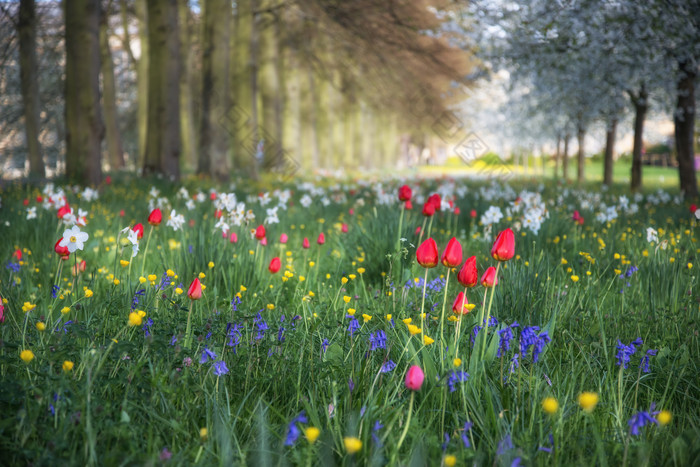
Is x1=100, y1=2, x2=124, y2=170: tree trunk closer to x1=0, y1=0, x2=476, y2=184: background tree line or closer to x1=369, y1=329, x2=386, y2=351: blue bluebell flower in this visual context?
x1=0, y1=0, x2=476, y2=184: background tree line

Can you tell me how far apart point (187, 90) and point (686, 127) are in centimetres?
1528

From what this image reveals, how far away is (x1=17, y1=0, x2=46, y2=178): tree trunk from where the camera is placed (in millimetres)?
12338

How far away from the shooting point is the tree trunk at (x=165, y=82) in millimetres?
10742

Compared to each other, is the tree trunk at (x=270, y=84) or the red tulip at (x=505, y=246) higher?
the tree trunk at (x=270, y=84)

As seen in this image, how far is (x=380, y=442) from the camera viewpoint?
59.2 inches

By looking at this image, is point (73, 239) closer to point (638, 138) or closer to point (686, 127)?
point (686, 127)

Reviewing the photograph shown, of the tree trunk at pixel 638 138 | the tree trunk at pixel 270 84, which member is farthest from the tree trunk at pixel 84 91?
the tree trunk at pixel 638 138

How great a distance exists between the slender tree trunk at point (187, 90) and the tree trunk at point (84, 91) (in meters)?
8.23

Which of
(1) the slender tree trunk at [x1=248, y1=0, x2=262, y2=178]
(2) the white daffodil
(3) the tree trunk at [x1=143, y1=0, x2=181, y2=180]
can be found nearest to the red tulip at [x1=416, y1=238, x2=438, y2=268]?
(2) the white daffodil

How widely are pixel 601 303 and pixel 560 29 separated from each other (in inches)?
276

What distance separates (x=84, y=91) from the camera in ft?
28.6

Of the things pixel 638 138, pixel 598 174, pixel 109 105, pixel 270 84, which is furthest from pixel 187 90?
pixel 598 174

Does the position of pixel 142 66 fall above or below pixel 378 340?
above

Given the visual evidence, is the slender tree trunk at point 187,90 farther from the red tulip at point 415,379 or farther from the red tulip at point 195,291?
the red tulip at point 415,379
